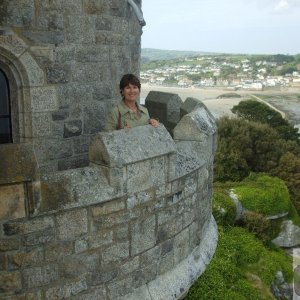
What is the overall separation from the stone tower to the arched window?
0.01 m

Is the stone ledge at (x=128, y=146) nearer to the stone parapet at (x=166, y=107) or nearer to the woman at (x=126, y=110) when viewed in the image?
the woman at (x=126, y=110)

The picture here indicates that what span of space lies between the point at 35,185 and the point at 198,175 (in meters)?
2.19

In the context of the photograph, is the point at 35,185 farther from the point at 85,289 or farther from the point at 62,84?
the point at 62,84

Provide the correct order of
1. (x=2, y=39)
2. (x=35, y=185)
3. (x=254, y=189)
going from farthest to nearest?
1. (x=254, y=189)
2. (x=2, y=39)
3. (x=35, y=185)

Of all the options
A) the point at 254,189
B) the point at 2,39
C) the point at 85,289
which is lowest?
the point at 254,189

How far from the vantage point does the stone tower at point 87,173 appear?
3.80 m

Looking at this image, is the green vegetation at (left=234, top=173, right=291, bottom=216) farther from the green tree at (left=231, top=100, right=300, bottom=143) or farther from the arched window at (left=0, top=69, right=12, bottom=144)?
the green tree at (left=231, top=100, right=300, bottom=143)

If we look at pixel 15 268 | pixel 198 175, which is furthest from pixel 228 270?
pixel 15 268

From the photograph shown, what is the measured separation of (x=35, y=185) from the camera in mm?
3604

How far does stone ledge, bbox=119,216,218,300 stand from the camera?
4672 mm

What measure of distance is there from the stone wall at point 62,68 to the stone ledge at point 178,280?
1862 mm

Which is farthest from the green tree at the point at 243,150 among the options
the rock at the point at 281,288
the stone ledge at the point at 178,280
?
the stone ledge at the point at 178,280

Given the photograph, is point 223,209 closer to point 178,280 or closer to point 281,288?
point 281,288

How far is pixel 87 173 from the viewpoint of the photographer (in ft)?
13.1
